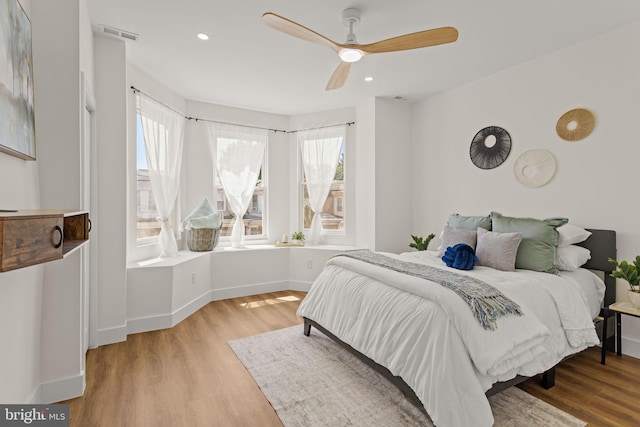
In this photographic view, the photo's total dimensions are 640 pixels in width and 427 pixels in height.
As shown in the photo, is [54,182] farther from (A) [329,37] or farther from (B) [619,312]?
(B) [619,312]

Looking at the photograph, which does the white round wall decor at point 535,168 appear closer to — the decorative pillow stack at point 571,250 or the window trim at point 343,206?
the decorative pillow stack at point 571,250

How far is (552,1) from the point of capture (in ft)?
7.36

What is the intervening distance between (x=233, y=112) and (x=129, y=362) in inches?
136

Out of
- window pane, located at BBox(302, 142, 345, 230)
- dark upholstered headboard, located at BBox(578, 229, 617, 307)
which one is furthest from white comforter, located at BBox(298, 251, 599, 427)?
window pane, located at BBox(302, 142, 345, 230)

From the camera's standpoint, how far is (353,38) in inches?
90.7

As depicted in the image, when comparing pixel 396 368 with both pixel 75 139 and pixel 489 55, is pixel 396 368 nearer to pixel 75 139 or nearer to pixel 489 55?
pixel 75 139

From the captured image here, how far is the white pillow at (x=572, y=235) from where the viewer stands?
269 cm

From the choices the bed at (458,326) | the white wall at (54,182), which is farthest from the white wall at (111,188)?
the bed at (458,326)

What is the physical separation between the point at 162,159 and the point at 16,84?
2309 mm

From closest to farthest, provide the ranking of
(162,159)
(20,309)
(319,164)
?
(20,309) < (162,159) < (319,164)

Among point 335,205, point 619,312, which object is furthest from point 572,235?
point 335,205

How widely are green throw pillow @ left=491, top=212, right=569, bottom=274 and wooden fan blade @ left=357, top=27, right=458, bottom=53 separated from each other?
171 centimetres

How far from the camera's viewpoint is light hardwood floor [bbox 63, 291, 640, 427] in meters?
1.90

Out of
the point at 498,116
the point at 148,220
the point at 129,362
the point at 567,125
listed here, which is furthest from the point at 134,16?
the point at 567,125
